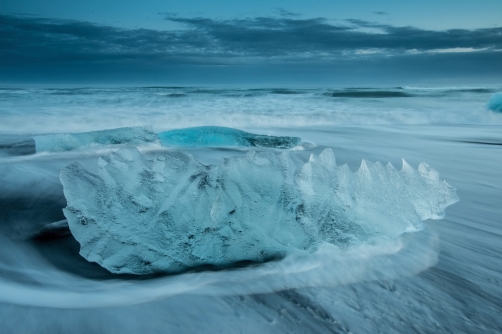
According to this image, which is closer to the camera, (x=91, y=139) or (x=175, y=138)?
(x=91, y=139)

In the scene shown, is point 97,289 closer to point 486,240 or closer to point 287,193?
point 287,193

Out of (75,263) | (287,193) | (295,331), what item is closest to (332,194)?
(287,193)

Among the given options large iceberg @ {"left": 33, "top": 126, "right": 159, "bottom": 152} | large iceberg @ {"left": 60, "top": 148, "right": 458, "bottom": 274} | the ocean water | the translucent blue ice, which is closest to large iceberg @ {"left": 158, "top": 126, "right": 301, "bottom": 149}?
large iceberg @ {"left": 33, "top": 126, "right": 159, "bottom": 152}

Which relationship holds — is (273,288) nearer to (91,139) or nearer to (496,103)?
(91,139)

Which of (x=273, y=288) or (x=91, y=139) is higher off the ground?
(x=91, y=139)

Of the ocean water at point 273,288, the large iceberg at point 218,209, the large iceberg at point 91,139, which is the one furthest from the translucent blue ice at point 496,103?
the large iceberg at point 218,209

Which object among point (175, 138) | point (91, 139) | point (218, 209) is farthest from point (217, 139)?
point (218, 209)
